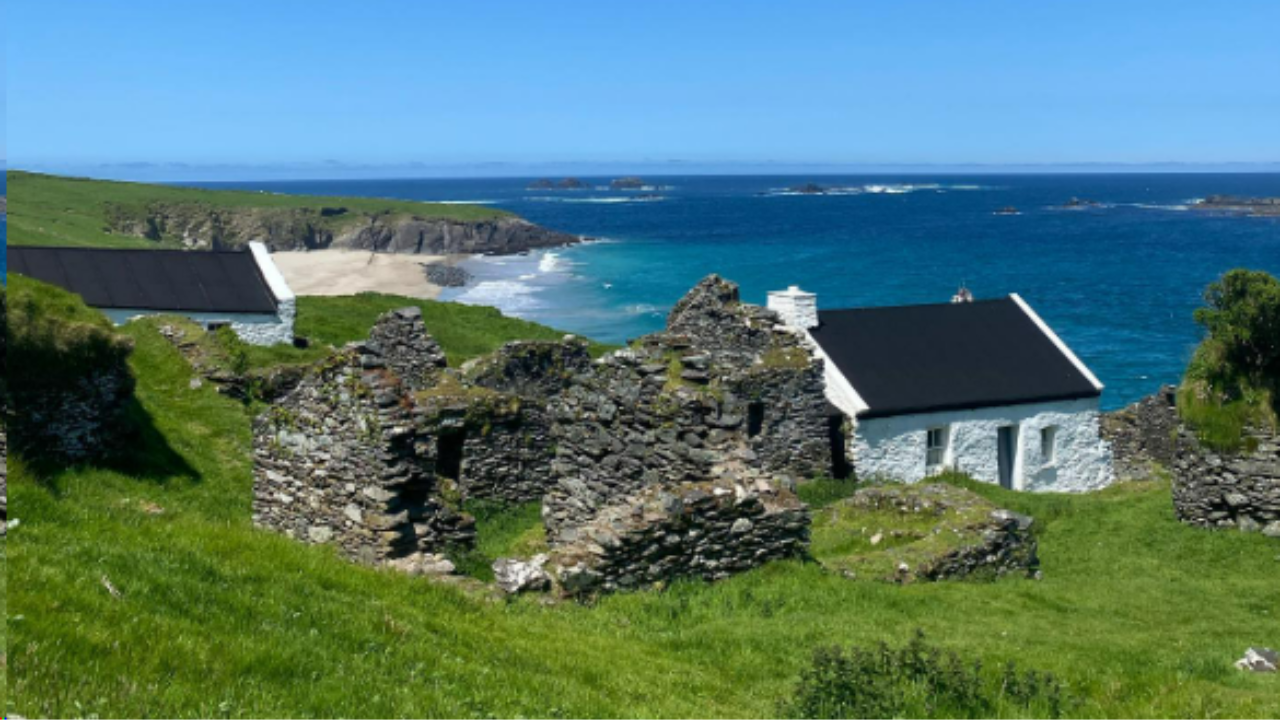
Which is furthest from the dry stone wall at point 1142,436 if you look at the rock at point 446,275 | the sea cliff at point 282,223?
the sea cliff at point 282,223

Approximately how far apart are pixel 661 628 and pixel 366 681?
543 cm

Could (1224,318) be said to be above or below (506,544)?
above

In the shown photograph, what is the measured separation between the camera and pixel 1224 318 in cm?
2566

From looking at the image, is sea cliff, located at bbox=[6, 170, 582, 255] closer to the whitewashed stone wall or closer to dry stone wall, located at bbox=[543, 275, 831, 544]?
the whitewashed stone wall

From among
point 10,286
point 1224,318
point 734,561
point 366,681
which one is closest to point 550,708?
point 366,681

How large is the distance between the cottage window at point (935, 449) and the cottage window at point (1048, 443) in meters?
4.22

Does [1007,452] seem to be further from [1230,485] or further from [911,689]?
[911,689]

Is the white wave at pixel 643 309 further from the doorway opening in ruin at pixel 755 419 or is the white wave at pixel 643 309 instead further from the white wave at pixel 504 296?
the doorway opening in ruin at pixel 755 419

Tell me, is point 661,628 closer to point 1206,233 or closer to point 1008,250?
point 1008,250

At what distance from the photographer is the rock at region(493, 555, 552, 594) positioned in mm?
14414

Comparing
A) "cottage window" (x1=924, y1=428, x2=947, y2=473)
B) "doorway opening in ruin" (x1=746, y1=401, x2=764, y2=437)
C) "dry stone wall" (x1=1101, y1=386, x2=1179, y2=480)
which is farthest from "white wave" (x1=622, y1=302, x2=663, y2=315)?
"doorway opening in ruin" (x1=746, y1=401, x2=764, y2=437)

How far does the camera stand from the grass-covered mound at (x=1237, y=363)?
2500 centimetres

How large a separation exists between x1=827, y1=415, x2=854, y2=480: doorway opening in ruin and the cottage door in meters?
6.23

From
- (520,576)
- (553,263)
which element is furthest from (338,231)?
(520,576)
